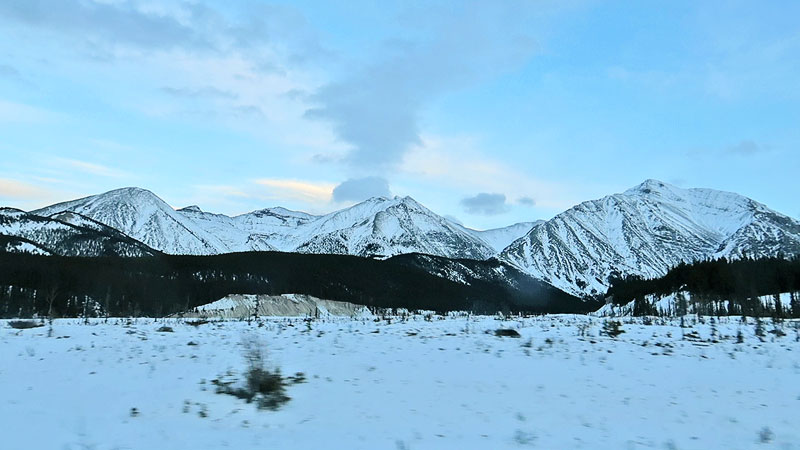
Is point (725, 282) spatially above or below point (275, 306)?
above

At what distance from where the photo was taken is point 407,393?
12406 millimetres

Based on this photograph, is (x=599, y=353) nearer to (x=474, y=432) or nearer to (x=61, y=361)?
(x=474, y=432)

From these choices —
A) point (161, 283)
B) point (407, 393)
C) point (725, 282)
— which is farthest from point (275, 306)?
point (407, 393)

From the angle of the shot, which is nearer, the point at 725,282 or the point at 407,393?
the point at 407,393

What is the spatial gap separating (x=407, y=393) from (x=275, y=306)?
427 ft

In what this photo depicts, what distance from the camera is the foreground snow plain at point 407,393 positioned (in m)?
9.55

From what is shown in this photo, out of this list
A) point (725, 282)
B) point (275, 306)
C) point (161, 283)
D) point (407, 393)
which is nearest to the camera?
point (407, 393)

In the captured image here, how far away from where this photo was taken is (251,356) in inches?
557

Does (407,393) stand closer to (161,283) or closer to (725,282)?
(725,282)

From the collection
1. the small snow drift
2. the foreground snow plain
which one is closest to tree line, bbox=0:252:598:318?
the small snow drift

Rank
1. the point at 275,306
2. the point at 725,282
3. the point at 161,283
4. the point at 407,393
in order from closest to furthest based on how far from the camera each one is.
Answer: the point at 407,393 → the point at 725,282 → the point at 275,306 → the point at 161,283

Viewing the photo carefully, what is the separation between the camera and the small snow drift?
125 metres

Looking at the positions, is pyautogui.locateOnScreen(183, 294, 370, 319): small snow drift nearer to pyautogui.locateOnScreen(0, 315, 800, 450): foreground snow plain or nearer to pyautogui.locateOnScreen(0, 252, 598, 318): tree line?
pyautogui.locateOnScreen(0, 252, 598, 318): tree line

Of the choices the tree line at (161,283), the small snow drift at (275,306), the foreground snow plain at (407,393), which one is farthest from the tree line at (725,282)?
the foreground snow plain at (407,393)
